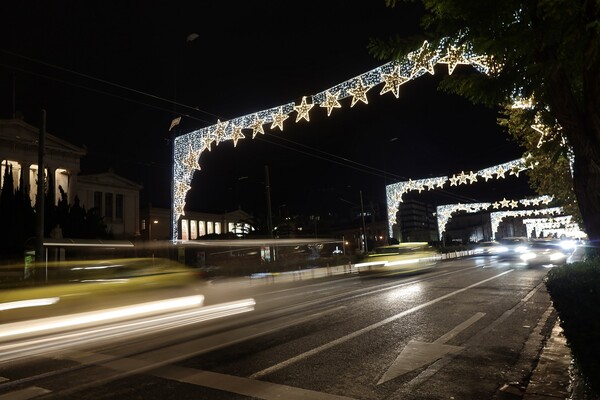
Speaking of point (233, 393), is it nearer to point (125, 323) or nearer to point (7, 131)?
point (125, 323)

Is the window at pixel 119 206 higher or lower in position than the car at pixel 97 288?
higher

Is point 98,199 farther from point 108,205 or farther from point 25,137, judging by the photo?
point 25,137

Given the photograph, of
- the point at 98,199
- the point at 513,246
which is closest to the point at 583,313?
the point at 513,246

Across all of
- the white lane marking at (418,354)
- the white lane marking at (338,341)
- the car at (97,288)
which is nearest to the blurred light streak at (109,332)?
the car at (97,288)

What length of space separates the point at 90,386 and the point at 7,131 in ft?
141

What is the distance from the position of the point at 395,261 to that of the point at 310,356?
1604 cm

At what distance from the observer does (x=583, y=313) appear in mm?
4230

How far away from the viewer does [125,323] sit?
9.23m

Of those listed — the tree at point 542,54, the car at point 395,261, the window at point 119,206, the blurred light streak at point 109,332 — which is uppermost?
the window at point 119,206

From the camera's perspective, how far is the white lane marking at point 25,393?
207 inches

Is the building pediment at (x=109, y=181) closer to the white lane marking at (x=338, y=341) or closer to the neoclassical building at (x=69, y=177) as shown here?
the neoclassical building at (x=69, y=177)

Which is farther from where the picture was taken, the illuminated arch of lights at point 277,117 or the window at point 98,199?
the window at point 98,199

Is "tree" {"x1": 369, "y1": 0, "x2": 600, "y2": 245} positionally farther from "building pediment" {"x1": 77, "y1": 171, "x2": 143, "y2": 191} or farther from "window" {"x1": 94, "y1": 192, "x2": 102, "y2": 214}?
"window" {"x1": 94, "y1": 192, "x2": 102, "y2": 214}

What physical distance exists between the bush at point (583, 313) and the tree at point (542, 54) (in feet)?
1.82
